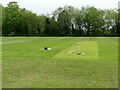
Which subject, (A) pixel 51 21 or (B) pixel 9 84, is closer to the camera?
(B) pixel 9 84

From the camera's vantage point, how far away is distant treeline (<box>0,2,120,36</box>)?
96.4m

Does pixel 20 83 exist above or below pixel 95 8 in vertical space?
below

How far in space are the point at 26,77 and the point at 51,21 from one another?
88.6 metres

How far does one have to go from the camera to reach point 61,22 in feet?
327

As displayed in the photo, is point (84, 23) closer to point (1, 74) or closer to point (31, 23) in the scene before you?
point (31, 23)

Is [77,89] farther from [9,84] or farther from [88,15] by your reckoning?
[88,15]

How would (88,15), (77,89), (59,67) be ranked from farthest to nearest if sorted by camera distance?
(88,15), (59,67), (77,89)

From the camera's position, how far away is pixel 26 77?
11.3 meters

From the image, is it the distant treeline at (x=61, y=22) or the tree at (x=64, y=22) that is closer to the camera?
the distant treeline at (x=61, y=22)

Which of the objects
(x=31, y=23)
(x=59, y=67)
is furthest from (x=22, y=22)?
(x=59, y=67)

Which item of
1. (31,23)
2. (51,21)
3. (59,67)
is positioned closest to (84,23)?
(51,21)

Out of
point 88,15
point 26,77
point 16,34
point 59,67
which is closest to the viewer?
point 26,77

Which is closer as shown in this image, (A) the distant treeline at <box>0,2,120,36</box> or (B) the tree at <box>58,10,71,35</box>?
(A) the distant treeline at <box>0,2,120,36</box>

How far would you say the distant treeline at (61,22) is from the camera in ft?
316
